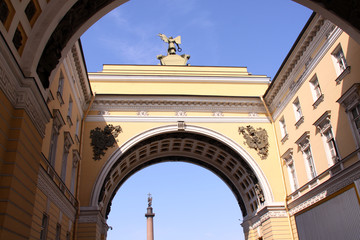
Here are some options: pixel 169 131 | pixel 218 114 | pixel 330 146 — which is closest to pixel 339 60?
pixel 330 146

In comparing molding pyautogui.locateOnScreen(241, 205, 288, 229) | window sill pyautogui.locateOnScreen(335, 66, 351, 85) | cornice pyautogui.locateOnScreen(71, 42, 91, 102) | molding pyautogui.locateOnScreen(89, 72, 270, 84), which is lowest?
molding pyautogui.locateOnScreen(241, 205, 288, 229)

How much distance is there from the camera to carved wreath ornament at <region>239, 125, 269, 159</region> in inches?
922

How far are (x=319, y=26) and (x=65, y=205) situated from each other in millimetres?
15307

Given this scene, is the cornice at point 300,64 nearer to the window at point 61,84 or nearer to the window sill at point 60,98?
the window at point 61,84

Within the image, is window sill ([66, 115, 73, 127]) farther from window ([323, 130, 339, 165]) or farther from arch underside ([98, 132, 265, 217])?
window ([323, 130, 339, 165])

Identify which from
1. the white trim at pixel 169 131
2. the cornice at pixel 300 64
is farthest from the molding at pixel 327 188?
the cornice at pixel 300 64

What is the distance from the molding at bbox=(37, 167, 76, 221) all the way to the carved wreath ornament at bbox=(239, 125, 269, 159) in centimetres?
1184

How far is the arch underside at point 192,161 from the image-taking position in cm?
2380

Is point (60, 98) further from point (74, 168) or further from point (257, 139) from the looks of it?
point (257, 139)

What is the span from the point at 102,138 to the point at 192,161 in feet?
28.2

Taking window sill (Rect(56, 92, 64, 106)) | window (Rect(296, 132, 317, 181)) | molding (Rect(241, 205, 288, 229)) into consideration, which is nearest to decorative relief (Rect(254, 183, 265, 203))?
molding (Rect(241, 205, 288, 229))

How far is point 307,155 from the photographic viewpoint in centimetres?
1958

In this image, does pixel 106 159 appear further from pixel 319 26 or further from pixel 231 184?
pixel 319 26

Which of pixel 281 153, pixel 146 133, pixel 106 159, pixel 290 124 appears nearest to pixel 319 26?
pixel 290 124
